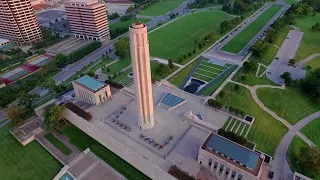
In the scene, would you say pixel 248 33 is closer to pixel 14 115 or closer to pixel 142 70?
pixel 142 70

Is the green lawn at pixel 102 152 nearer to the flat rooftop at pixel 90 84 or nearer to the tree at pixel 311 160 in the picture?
the flat rooftop at pixel 90 84

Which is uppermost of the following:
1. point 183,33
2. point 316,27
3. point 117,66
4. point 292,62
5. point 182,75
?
point 316,27

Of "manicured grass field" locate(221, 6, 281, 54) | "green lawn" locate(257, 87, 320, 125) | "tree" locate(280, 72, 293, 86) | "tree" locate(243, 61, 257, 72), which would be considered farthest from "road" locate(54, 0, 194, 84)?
"tree" locate(280, 72, 293, 86)

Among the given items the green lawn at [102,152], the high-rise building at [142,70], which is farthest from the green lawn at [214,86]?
the green lawn at [102,152]

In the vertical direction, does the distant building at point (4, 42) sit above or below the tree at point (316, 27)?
below

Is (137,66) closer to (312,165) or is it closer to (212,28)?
(312,165)

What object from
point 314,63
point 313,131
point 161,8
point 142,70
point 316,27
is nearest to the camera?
point 142,70

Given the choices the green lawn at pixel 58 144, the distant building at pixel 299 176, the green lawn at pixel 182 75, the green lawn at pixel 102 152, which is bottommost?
the green lawn at pixel 58 144

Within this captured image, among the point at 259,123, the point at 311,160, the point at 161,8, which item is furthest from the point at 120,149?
the point at 161,8
